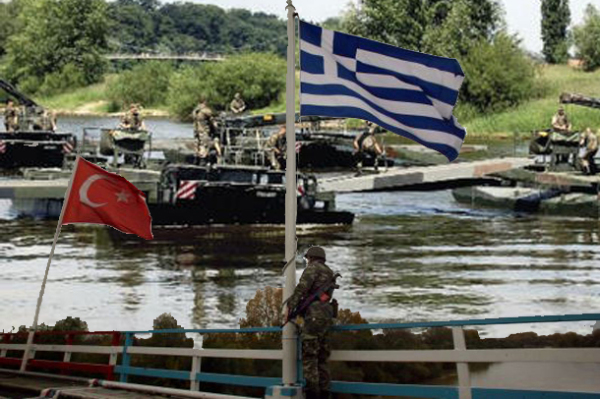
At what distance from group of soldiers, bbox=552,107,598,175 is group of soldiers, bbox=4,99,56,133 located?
21.3 metres

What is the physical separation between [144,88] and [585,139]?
395 feet

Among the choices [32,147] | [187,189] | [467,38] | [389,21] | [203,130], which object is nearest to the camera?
[187,189]

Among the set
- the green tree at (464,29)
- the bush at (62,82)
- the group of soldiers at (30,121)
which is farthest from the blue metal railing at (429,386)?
the bush at (62,82)

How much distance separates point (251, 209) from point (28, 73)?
522 ft

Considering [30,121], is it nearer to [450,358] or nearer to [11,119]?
[11,119]

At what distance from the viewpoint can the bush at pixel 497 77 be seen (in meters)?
124

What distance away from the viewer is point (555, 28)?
14825cm

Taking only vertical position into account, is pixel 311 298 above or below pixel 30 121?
below

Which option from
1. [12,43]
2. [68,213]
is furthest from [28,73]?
[68,213]

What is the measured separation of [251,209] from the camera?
142 ft

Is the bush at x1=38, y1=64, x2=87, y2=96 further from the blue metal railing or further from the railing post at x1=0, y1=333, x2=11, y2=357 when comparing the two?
the blue metal railing

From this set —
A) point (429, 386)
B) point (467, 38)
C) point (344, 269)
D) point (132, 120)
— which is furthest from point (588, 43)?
point (429, 386)

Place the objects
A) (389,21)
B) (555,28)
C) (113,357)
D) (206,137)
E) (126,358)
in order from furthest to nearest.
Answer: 1. (555,28)
2. (389,21)
3. (206,137)
4. (113,357)
5. (126,358)

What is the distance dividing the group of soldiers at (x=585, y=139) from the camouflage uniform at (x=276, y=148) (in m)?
11.4
